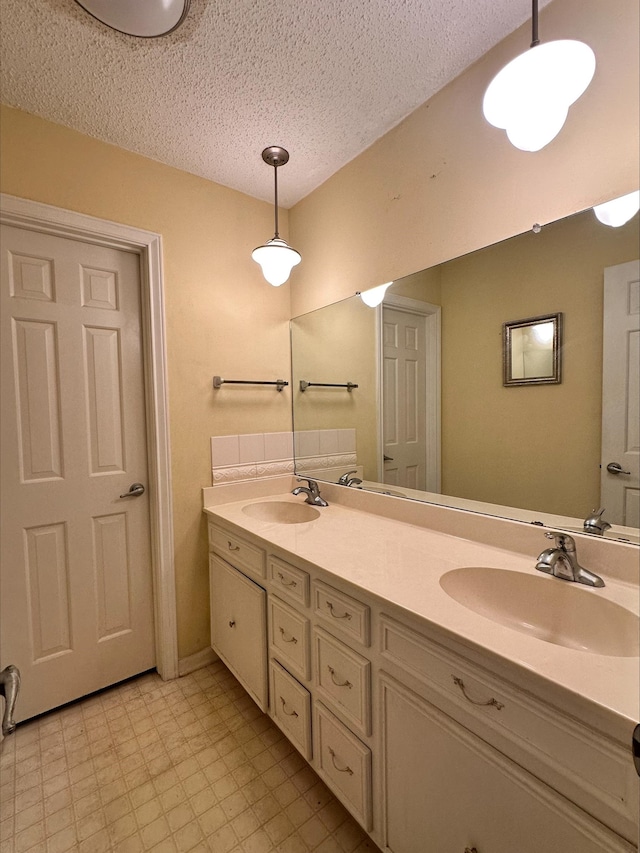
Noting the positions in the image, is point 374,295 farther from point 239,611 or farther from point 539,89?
point 239,611

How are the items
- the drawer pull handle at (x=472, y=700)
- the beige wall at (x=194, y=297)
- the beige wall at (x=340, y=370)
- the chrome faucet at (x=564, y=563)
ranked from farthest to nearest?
the beige wall at (x=340, y=370), the beige wall at (x=194, y=297), the chrome faucet at (x=564, y=563), the drawer pull handle at (x=472, y=700)

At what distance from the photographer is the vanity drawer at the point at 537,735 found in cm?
58

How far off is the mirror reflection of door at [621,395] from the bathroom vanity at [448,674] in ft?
0.47

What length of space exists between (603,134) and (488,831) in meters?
1.65

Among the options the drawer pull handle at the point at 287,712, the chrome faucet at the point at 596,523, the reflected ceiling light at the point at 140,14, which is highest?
the reflected ceiling light at the point at 140,14

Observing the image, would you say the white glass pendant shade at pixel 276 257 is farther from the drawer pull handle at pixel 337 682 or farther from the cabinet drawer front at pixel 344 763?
the cabinet drawer front at pixel 344 763

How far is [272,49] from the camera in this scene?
3.91 ft

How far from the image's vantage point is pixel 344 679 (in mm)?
1063

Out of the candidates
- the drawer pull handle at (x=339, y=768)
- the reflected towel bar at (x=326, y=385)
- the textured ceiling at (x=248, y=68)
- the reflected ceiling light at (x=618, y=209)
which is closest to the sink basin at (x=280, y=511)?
the reflected towel bar at (x=326, y=385)

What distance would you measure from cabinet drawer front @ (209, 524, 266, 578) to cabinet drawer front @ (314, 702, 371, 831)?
50 cm

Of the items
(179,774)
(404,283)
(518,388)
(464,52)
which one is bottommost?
(179,774)

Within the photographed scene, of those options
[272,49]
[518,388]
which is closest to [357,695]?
[518,388]

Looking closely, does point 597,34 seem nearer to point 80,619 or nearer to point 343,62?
point 343,62

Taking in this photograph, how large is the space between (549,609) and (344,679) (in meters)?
0.59
